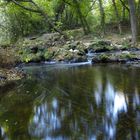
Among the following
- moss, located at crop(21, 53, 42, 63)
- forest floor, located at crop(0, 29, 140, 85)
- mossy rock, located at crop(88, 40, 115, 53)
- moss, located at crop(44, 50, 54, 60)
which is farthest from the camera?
mossy rock, located at crop(88, 40, 115, 53)

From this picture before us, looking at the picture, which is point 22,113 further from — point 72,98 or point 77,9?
point 77,9

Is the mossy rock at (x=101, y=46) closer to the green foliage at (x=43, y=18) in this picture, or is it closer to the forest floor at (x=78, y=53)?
the forest floor at (x=78, y=53)

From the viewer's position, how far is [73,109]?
7.93 meters

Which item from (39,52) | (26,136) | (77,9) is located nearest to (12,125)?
(26,136)

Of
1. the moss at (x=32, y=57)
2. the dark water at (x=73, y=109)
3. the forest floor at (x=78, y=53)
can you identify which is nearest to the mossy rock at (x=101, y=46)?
the forest floor at (x=78, y=53)

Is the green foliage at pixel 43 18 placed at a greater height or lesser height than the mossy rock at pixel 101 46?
greater

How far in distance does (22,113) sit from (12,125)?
0.94 metres

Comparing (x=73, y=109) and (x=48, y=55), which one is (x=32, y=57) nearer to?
(x=48, y=55)

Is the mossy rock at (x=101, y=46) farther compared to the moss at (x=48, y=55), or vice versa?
the mossy rock at (x=101, y=46)

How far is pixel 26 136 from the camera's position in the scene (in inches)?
244

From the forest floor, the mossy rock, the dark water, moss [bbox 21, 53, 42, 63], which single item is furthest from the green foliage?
the dark water

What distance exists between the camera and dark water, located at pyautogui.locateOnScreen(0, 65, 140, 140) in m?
6.15

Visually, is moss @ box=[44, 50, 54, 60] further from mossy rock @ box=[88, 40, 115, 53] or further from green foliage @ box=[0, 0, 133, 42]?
green foliage @ box=[0, 0, 133, 42]

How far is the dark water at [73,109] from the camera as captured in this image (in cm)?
615
